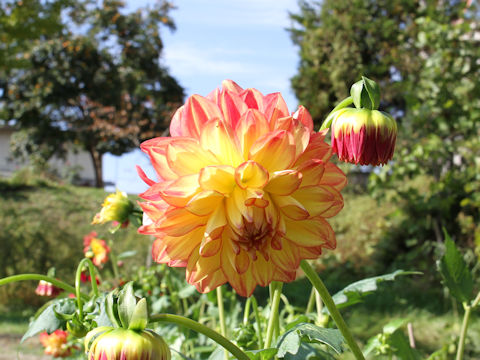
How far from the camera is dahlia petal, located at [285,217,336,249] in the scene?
1.60ft

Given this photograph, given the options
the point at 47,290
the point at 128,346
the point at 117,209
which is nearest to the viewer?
the point at 128,346

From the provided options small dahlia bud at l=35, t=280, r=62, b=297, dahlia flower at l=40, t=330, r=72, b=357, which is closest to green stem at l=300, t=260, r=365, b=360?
small dahlia bud at l=35, t=280, r=62, b=297

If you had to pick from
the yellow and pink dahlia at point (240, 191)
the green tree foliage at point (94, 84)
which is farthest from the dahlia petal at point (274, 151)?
the green tree foliage at point (94, 84)

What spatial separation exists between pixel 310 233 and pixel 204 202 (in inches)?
4.3

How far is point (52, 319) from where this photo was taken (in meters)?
0.73

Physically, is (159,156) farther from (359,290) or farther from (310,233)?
(359,290)

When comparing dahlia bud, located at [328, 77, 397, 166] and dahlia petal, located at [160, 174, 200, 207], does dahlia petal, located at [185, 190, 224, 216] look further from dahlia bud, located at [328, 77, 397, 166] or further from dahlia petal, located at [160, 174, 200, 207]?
dahlia bud, located at [328, 77, 397, 166]

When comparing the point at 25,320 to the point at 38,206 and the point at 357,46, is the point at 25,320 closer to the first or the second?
the point at 38,206

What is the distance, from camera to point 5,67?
306 inches

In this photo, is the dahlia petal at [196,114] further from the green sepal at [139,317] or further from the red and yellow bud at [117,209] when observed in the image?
the red and yellow bud at [117,209]

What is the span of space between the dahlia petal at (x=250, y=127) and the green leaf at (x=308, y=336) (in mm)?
214

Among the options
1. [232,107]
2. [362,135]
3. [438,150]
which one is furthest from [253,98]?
[438,150]

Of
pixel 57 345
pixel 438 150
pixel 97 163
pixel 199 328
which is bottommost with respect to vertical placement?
pixel 97 163


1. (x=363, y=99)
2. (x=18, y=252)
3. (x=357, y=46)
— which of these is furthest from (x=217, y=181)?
(x=357, y=46)
